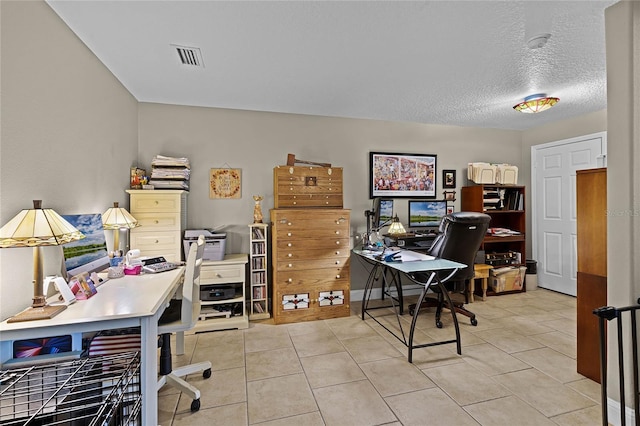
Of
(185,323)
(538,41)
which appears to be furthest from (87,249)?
(538,41)

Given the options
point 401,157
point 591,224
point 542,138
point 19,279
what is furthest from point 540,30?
point 19,279

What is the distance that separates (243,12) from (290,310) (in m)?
2.86

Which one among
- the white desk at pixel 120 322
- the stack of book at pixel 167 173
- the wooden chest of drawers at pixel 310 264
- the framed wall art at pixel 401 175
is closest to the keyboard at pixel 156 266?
the white desk at pixel 120 322

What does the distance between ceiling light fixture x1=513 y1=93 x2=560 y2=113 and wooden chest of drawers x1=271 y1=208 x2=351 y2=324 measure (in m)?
2.43

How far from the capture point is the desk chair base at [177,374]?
2.03 metres

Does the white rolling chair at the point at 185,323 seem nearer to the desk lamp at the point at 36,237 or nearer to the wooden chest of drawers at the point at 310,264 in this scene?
the desk lamp at the point at 36,237

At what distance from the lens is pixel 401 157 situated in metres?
4.44

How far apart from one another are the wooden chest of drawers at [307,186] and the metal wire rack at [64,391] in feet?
7.51

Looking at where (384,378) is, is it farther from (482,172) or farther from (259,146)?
(482,172)

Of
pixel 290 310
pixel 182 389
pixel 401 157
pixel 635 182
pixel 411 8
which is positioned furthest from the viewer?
pixel 401 157

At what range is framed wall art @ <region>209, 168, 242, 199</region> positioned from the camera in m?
3.75

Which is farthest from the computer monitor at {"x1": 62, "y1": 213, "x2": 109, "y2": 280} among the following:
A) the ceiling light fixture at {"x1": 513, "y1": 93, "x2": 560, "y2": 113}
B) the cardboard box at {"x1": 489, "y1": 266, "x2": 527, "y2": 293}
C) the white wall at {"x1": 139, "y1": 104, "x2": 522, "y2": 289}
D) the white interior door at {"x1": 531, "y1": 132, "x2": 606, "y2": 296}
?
the white interior door at {"x1": 531, "y1": 132, "x2": 606, "y2": 296}

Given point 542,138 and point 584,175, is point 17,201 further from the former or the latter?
point 542,138

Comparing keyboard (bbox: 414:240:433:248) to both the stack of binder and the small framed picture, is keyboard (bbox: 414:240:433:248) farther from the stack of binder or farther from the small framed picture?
the stack of binder
